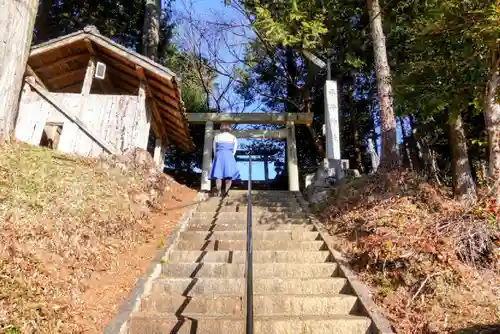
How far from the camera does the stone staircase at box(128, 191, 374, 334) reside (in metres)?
3.28

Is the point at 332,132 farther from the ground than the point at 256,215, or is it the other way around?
the point at 332,132

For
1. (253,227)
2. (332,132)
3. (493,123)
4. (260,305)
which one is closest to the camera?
(260,305)

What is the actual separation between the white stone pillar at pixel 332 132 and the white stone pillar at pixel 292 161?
2.37m

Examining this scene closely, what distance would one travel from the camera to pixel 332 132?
8.16 m

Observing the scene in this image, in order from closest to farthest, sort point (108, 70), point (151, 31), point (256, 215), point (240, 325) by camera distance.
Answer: point (240, 325) < point (256, 215) < point (108, 70) < point (151, 31)

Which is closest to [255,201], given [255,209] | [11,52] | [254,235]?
[255,209]

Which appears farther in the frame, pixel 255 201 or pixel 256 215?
pixel 255 201

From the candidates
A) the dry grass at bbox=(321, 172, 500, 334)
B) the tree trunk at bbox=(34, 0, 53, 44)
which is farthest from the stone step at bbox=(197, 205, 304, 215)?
the tree trunk at bbox=(34, 0, 53, 44)

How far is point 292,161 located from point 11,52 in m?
7.27

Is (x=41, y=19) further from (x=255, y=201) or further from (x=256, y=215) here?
(x=256, y=215)

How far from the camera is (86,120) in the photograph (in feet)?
25.4

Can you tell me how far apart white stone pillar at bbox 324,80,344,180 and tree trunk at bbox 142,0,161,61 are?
21.7 ft

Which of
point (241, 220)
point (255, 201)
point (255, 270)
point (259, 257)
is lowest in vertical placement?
point (255, 270)

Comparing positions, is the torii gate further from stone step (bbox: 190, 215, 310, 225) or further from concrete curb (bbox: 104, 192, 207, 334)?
concrete curb (bbox: 104, 192, 207, 334)
